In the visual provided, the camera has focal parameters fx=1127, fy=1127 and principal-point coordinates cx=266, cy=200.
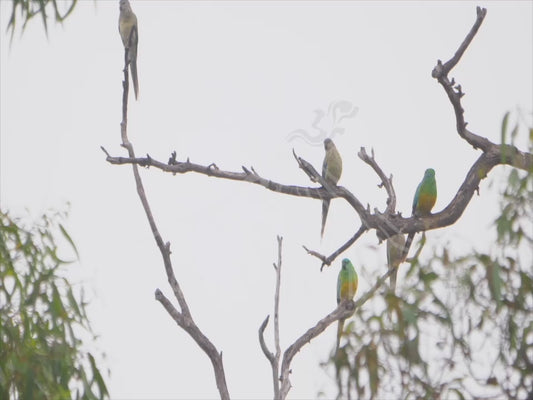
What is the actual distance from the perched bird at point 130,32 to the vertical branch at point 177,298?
1.75 metres

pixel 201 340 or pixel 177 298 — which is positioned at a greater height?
pixel 177 298

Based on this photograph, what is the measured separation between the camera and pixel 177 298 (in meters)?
4.80

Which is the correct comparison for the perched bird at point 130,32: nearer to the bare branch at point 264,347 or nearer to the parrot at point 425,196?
the parrot at point 425,196

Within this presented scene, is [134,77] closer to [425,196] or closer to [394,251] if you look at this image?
[425,196]

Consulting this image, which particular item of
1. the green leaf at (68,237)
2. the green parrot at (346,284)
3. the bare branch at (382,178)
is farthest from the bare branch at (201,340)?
the green parrot at (346,284)

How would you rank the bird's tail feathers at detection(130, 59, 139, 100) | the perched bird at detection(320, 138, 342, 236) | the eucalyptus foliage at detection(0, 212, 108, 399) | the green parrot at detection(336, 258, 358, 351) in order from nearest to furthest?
the eucalyptus foliage at detection(0, 212, 108, 399) < the green parrot at detection(336, 258, 358, 351) < the bird's tail feathers at detection(130, 59, 139, 100) < the perched bird at detection(320, 138, 342, 236)

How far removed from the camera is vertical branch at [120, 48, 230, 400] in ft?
15.0

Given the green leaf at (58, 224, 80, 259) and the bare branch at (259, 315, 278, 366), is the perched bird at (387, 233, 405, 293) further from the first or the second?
the green leaf at (58, 224, 80, 259)

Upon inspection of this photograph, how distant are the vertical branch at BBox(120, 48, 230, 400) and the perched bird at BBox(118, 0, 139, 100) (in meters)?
1.75

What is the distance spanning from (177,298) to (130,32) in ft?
9.81

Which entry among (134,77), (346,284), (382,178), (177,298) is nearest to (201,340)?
(177,298)

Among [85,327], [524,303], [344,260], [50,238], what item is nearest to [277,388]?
[85,327]

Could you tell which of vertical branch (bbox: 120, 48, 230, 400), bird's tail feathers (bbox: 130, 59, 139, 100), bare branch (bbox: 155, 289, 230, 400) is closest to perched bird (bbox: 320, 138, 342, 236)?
bird's tail feathers (bbox: 130, 59, 139, 100)

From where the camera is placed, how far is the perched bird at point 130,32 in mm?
6939
